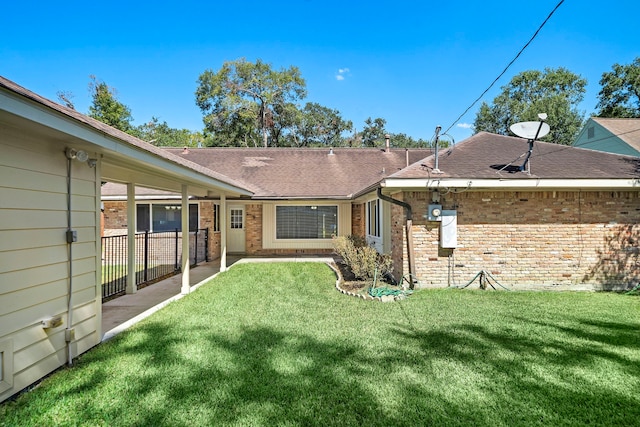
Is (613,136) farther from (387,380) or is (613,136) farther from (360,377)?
(360,377)

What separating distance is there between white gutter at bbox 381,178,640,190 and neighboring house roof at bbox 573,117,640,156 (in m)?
11.0

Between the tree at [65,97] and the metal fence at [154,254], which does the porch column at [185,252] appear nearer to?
the metal fence at [154,254]

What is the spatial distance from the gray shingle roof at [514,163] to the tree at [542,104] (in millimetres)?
25355

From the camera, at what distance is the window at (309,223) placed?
531 inches

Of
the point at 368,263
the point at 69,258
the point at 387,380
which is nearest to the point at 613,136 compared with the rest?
the point at 368,263

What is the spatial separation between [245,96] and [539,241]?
89.3 feet

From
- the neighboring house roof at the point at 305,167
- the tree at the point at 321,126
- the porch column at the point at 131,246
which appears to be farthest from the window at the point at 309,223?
the tree at the point at 321,126

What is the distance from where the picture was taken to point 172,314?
568cm

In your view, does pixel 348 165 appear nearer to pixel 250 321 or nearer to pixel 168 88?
pixel 250 321

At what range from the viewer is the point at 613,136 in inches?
656

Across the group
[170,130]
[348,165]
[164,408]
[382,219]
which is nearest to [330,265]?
[382,219]

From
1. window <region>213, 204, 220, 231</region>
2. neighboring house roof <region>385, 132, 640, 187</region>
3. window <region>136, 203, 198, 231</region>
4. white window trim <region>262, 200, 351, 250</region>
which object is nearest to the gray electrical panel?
neighboring house roof <region>385, 132, 640, 187</region>

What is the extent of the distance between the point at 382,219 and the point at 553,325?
15.8ft

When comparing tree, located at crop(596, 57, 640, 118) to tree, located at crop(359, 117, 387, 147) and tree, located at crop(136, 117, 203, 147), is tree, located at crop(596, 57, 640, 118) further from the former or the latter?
tree, located at crop(136, 117, 203, 147)
